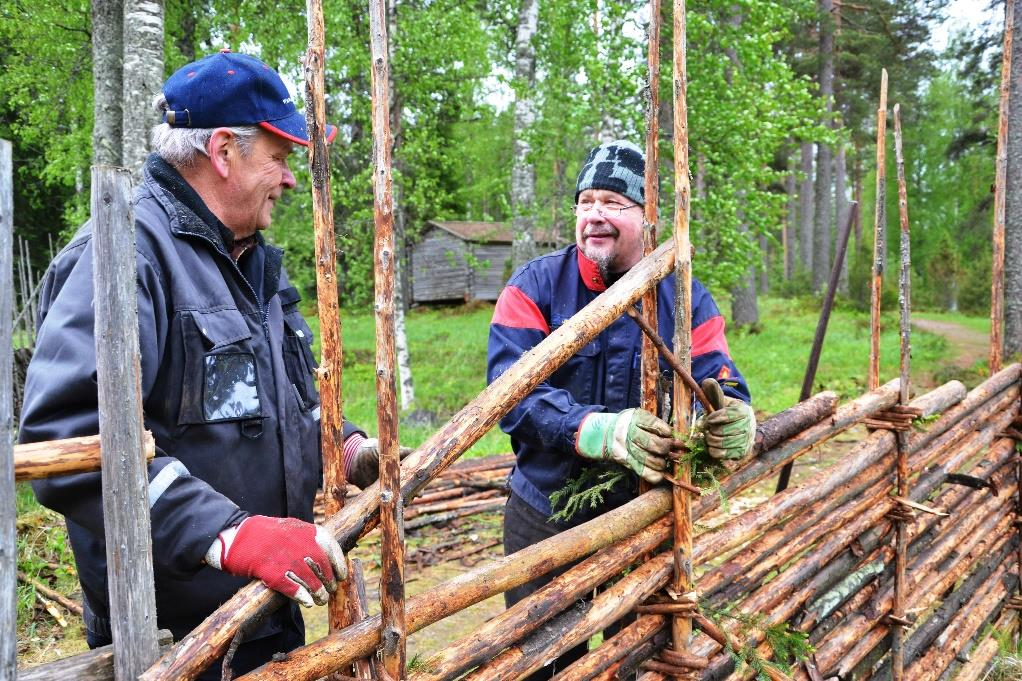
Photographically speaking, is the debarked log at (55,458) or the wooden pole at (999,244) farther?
the wooden pole at (999,244)

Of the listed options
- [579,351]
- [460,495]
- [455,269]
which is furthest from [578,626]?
[455,269]

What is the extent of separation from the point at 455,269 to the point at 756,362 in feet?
54.3

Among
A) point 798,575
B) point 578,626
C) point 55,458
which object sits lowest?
point 798,575

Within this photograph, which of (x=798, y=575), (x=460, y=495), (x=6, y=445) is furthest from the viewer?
(x=460, y=495)

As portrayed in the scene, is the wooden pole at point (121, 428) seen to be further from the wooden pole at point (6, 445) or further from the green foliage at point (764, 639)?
the green foliage at point (764, 639)

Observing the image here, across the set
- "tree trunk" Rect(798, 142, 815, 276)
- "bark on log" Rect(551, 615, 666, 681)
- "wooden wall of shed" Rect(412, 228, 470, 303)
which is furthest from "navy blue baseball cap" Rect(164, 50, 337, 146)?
"wooden wall of shed" Rect(412, 228, 470, 303)

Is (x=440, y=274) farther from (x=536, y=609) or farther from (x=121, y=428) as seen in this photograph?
(x=121, y=428)

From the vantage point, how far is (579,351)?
2.40 metres

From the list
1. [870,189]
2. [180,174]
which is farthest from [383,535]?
[870,189]

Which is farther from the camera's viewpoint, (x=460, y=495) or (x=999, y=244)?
(x=460, y=495)

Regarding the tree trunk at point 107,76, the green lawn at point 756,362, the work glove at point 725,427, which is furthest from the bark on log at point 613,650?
the tree trunk at point 107,76

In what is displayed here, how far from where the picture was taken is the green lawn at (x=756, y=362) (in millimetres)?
9219

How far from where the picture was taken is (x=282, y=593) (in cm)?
137

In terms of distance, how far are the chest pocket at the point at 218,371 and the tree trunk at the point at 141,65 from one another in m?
4.61
